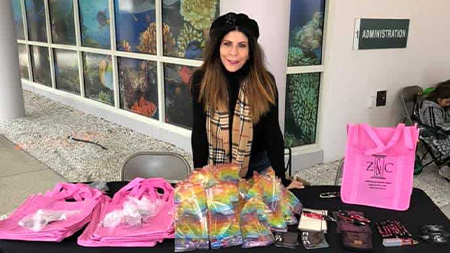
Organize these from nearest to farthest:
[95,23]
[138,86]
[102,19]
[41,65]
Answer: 1. [138,86]
2. [102,19]
3. [95,23]
4. [41,65]

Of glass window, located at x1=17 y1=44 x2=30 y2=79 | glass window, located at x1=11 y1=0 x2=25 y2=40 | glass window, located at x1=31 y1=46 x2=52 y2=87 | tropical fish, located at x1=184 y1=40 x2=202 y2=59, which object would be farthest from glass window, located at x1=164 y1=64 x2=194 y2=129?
glass window, located at x1=11 y1=0 x2=25 y2=40

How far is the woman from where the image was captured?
5.88 feet

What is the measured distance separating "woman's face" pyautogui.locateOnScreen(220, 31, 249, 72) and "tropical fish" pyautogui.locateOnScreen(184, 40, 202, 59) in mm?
2522

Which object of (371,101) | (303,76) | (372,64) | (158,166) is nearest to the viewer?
(158,166)

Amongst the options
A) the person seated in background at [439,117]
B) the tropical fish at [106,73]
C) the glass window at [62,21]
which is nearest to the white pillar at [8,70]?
the glass window at [62,21]

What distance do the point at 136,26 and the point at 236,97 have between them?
3.52 metres

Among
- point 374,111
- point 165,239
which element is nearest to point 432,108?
point 374,111

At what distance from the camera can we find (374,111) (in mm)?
4238

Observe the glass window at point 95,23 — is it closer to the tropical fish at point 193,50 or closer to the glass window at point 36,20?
the glass window at point 36,20

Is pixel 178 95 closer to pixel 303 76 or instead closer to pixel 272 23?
pixel 303 76

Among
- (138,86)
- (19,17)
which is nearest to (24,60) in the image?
(19,17)

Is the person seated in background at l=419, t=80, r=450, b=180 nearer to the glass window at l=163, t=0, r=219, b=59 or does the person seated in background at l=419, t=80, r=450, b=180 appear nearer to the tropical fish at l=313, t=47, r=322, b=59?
the tropical fish at l=313, t=47, r=322, b=59

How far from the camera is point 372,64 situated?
13.2 ft

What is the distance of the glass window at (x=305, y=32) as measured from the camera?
3.68 metres
